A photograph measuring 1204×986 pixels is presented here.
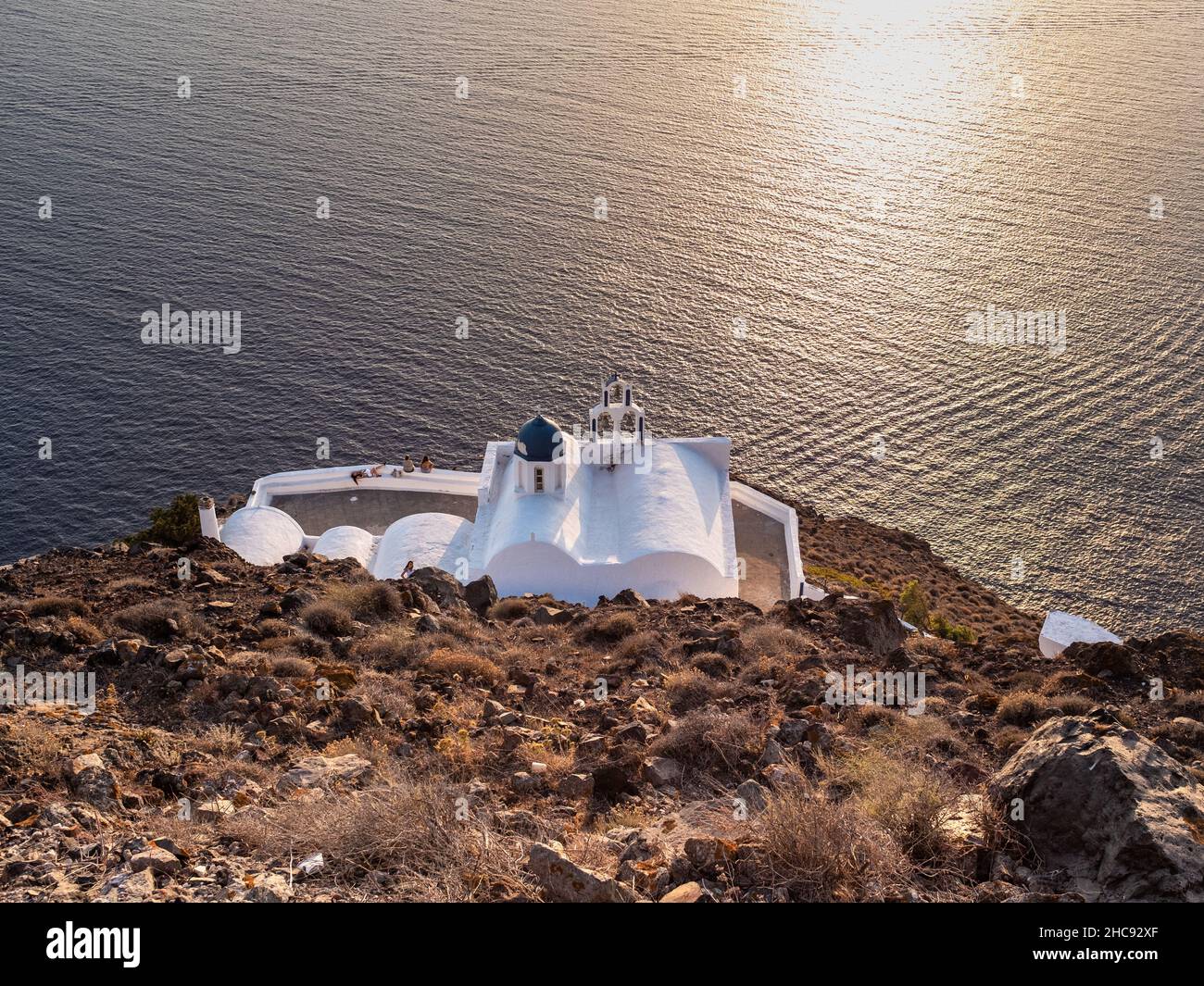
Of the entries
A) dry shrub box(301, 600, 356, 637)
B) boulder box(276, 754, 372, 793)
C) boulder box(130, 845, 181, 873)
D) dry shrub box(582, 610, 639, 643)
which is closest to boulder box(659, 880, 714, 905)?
boulder box(130, 845, 181, 873)

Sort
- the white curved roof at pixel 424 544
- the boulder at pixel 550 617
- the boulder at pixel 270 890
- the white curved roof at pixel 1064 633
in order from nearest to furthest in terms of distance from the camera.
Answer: the boulder at pixel 270 890 < the boulder at pixel 550 617 < the white curved roof at pixel 1064 633 < the white curved roof at pixel 424 544

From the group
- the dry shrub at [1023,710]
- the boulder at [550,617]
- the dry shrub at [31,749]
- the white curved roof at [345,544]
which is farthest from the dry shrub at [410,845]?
the white curved roof at [345,544]

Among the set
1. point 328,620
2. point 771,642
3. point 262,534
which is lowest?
point 771,642

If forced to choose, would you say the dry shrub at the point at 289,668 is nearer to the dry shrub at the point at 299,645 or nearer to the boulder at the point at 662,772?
the dry shrub at the point at 299,645

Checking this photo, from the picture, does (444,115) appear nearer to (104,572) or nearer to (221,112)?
(221,112)

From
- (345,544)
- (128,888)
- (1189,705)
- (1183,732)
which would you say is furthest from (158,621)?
(1189,705)

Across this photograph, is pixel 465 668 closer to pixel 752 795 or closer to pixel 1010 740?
pixel 752 795

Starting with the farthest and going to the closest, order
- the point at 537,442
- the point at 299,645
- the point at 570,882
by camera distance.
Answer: the point at 537,442
the point at 299,645
the point at 570,882
